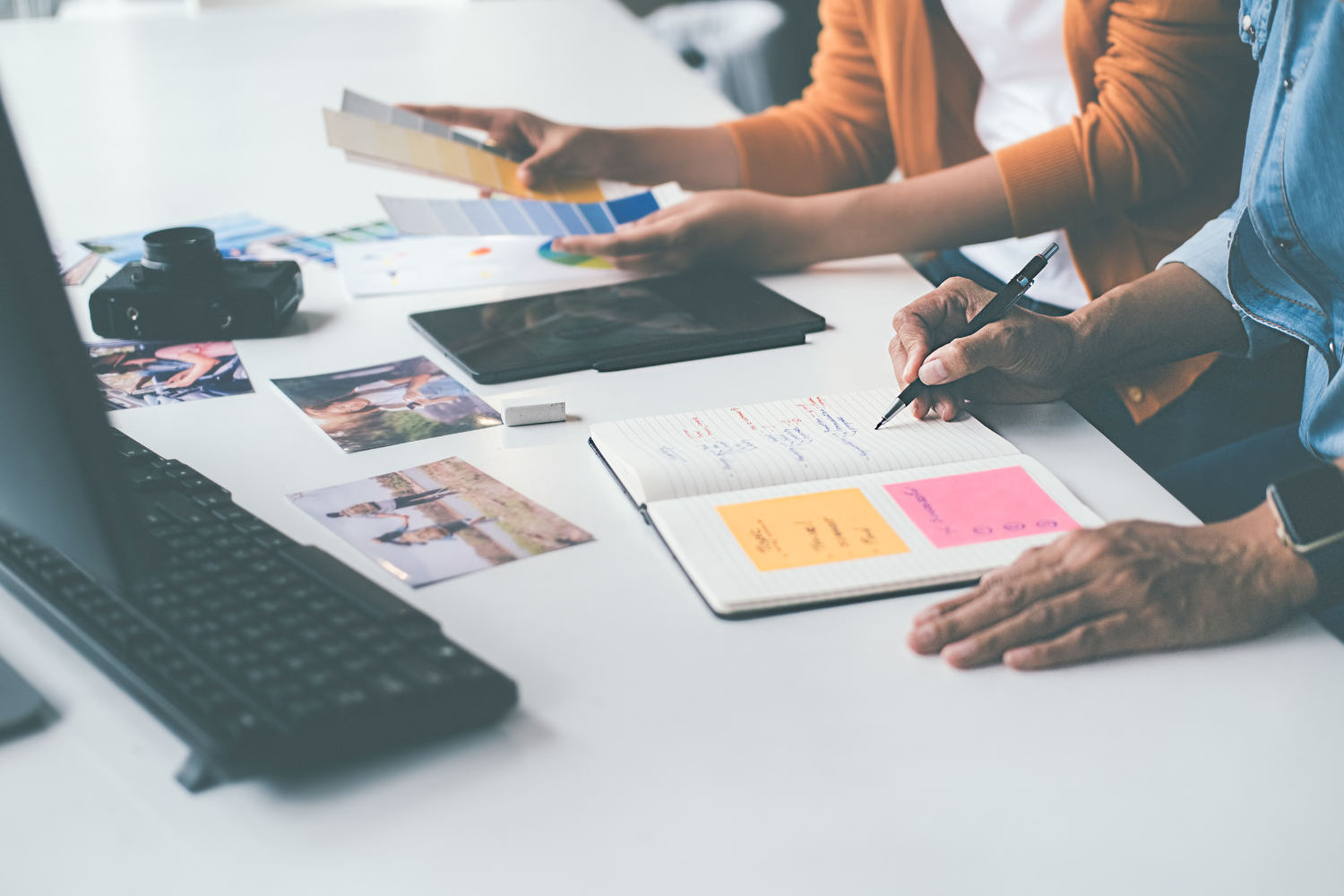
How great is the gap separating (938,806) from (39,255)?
0.46m

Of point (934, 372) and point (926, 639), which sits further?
point (934, 372)

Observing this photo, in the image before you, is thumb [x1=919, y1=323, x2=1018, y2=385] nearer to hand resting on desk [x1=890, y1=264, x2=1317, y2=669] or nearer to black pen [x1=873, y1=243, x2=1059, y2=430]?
black pen [x1=873, y1=243, x2=1059, y2=430]

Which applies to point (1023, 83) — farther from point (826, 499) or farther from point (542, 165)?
point (826, 499)

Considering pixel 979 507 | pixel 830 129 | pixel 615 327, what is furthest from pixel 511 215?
pixel 979 507

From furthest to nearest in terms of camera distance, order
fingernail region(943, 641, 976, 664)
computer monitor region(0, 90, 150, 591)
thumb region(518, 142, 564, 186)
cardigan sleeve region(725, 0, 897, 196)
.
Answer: cardigan sleeve region(725, 0, 897, 196)
thumb region(518, 142, 564, 186)
fingernail region(943, 641, 976, 664)
computer monitor region(0, 90, 150, 591)

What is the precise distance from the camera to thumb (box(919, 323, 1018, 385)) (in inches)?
34.8

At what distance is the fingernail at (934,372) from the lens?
0.88m

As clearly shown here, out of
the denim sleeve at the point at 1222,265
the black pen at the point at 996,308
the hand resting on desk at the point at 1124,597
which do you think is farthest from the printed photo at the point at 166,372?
the denim sleeve at the point at 1222,265

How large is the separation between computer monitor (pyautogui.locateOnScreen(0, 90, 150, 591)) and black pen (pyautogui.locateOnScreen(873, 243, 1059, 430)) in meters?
0.57

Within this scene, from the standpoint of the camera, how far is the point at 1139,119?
1.20 m

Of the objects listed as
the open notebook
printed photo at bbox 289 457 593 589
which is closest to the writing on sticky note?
the open notebook

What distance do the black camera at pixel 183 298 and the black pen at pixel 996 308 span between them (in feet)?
2.00

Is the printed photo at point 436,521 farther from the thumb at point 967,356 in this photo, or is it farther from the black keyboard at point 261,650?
the thumb at point 967,356

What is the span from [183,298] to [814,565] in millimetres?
708
